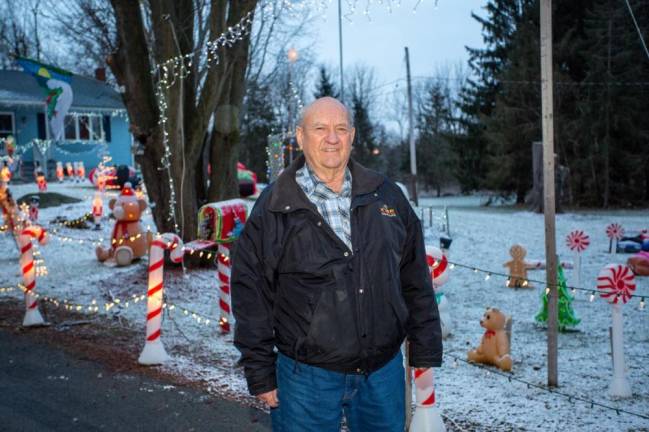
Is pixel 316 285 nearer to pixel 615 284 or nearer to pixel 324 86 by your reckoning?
pixel 615 284

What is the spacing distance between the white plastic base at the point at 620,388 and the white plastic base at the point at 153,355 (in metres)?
4.29

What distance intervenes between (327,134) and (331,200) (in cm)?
32

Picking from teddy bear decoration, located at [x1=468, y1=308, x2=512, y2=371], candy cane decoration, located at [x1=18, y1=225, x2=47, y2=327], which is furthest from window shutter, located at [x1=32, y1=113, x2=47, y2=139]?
teddy bear decoration, located at [x1=468, y1=308, x2=512, y2=371]

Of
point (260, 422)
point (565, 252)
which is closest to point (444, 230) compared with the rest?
point (565, 252)

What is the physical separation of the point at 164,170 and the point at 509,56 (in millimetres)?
24974

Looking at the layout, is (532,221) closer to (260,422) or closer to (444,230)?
(444,230)

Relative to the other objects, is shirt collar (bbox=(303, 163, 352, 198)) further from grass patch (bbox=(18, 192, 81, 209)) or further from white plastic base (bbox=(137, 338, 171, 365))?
grass patch (bbox=(18, 192, 81, 209))

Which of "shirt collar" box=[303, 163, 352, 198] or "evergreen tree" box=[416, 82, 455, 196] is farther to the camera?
"evergreen tree" box=[416, 82, 455, 196]

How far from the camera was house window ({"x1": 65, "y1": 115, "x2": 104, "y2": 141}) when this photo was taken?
35.0 metres

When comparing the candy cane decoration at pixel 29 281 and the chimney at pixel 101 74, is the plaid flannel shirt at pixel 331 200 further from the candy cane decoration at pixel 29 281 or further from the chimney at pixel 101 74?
the chimney at pixel 101 74

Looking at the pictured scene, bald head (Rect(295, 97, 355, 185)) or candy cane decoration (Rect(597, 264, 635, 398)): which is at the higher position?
bald head (Rect(295, 97, 355, 185))

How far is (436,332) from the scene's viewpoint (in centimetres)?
322

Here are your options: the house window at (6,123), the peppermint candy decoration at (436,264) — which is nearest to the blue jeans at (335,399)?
the peppermint candy decoration at (436,264)

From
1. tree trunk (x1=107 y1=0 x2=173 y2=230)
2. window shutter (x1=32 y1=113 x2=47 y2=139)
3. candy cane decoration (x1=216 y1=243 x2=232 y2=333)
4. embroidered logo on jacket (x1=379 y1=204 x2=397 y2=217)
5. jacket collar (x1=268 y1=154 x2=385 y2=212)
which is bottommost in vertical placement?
candy cane decoration (x1=216 y1=243 x2=232 y2=333)
